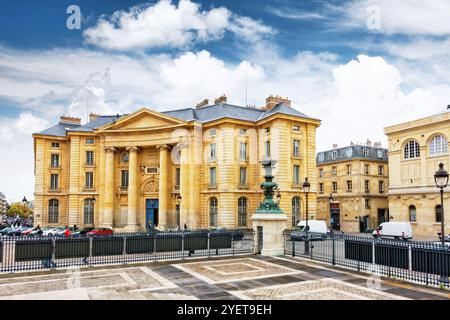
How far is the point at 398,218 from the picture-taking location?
4816 cm

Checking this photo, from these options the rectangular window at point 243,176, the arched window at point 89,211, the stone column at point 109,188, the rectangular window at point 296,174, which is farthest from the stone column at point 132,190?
the rectangular window at point 296,174

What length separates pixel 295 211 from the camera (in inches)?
1725

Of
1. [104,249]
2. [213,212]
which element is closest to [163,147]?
[213,212]

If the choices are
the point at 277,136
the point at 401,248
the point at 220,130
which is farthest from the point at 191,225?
the point at 401,248

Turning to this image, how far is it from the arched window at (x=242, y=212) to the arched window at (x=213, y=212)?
2995 mm

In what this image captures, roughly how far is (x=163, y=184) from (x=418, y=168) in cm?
3178

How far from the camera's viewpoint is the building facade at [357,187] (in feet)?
190

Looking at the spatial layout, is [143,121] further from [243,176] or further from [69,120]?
[69,120]

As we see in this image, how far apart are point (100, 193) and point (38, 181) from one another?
1024 cm

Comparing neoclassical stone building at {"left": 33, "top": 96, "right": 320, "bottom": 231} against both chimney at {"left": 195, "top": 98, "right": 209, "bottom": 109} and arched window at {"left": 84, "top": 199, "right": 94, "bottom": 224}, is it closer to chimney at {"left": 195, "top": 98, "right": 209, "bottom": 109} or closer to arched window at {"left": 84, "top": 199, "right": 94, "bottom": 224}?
arched window at {"left": 84, "top": 199, "right": 94, "bottom": 224}

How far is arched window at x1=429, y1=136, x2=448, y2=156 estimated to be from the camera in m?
42.9

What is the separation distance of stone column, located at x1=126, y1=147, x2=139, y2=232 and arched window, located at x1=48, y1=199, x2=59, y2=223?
12.7 meters

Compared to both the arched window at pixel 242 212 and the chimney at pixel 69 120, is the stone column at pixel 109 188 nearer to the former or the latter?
the chimney at pixel 69 120
